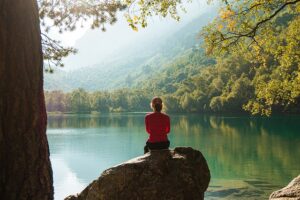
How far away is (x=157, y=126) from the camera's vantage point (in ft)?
20.5

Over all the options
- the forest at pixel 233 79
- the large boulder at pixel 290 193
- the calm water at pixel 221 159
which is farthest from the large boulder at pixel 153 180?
the calm water at pixel 221 159

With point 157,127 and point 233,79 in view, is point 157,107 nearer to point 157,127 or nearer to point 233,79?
point 157,127

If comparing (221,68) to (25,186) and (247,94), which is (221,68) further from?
(25,186)

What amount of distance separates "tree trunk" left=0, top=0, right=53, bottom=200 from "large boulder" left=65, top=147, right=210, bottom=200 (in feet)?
5.49

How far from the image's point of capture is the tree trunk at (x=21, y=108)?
11.7 ft

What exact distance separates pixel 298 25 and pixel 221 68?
9562cm

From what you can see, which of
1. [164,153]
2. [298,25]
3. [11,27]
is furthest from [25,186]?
[298,25]

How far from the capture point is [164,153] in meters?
5.69

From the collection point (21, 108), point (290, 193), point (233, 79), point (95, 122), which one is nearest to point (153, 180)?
point (21, 108)

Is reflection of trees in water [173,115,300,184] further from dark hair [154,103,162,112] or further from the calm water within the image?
dark hair [154,103,162,112]

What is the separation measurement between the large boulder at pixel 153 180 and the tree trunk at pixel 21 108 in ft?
5.49

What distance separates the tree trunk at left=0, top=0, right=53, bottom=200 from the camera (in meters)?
3.55

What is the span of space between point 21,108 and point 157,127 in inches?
118

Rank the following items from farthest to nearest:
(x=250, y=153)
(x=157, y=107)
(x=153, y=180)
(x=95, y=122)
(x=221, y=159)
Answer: (x=95, y=122)
(x=250, y=153)
(x=221, y=159)
(x=157, y=107)
(x=153, y=180)
